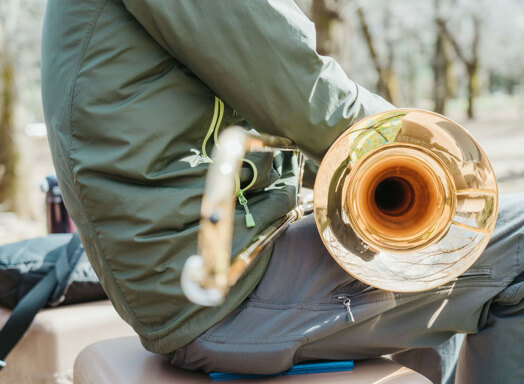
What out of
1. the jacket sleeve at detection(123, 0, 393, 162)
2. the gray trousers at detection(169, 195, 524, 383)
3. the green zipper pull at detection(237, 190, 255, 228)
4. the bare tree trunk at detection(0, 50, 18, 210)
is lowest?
the bare tree trunk at detection(0, 50, 18, 210)

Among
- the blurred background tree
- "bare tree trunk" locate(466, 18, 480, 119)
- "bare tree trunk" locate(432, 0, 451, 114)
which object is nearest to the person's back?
the blurred background tree

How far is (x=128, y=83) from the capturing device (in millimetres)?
1432

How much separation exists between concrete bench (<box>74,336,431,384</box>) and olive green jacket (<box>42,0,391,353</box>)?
0.43ft

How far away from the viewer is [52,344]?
2.19 meters

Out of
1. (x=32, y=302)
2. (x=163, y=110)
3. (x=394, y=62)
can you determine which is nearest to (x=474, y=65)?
(x=394, y=62)

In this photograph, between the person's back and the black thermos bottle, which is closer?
the person's back

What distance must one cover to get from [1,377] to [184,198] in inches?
55.6

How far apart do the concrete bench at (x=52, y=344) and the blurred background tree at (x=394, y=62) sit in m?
2.83

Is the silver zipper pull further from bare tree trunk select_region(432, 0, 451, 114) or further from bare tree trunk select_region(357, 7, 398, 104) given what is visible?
bare tree trunk select_region(432, 0, 451, 114)

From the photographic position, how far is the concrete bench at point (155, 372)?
1.53 metres

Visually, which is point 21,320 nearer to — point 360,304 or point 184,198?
point 184,198

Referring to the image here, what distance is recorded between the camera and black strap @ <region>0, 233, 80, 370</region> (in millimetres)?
2062

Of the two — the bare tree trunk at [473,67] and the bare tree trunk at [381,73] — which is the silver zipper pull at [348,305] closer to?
the bare tree trunk at [381,73]

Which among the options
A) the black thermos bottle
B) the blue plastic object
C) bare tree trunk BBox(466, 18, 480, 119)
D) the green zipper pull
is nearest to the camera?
the green zipper pull
